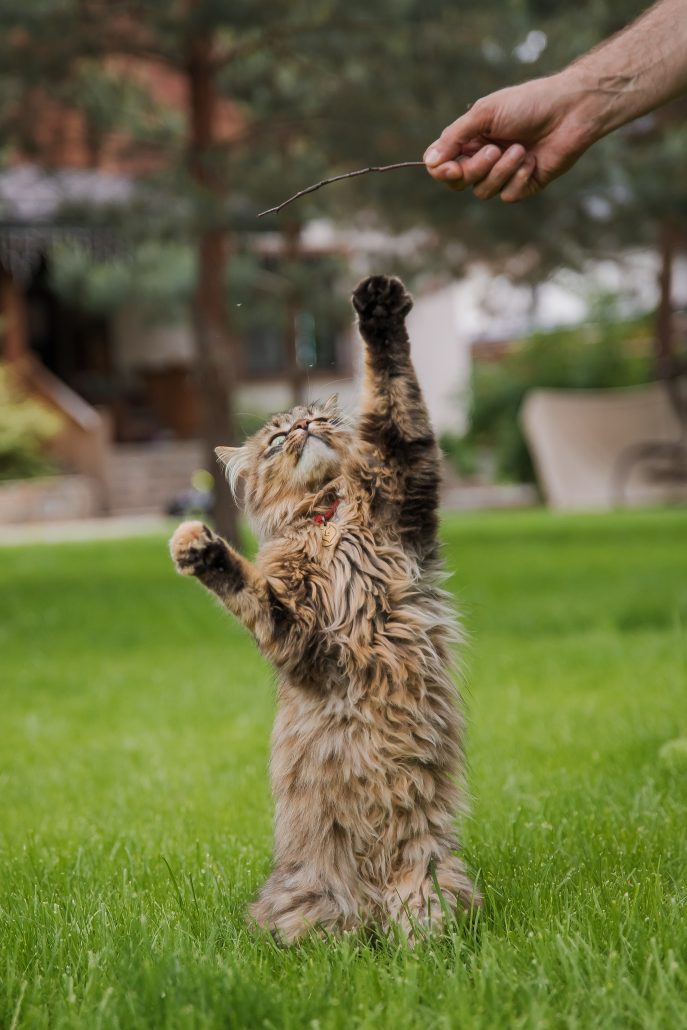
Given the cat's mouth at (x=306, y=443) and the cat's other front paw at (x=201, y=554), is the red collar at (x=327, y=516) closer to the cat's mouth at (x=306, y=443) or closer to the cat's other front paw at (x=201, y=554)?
the cat's mouth at (x=306, y=443)

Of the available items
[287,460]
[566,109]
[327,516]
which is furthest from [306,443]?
[566,109]

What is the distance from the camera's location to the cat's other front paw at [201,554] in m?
2.49

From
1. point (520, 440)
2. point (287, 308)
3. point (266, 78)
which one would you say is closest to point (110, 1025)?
point (266, 78)

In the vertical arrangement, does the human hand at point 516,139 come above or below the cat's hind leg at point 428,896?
above

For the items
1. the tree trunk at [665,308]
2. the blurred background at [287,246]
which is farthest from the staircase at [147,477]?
the tree trunk at [665,308]

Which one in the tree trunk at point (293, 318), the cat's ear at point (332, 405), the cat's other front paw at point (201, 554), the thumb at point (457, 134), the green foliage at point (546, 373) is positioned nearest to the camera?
the cat's other front paw at point (201, 554)

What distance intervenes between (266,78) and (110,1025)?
1225 cm

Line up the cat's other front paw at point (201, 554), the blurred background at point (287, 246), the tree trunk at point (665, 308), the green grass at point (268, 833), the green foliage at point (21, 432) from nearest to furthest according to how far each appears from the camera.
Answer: the green grass at point (268, 833), the cat's other front paw at point (201, 554), the blurred background at point (287, 246), the tree trunk at point (665, 308), the green foliage at point (21, 432)

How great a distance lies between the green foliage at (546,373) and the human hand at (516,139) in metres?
21.7

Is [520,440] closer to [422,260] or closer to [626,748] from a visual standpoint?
[422,260]

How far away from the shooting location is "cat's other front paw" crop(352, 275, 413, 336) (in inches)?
111

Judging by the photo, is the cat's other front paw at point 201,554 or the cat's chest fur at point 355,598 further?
the cat's chest fur at point 355,598

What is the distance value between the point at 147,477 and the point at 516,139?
72.7 feet

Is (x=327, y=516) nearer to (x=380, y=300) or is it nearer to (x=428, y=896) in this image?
(x=380, y=300)
